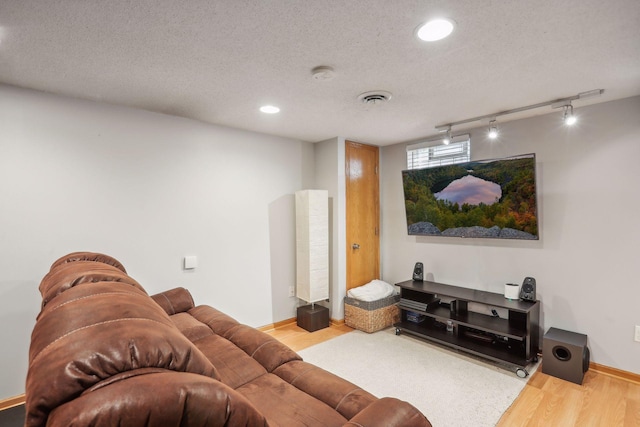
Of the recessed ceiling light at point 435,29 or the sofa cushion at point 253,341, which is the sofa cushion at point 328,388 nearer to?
the sofa cushion at point 253,341

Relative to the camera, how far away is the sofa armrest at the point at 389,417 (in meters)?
1.20

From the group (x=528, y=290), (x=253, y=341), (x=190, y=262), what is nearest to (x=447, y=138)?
(x=528, y=290)

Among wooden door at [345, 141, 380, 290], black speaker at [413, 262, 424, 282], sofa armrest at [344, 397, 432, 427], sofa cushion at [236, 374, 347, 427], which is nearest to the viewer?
sofa armrest at [344, 397, 432, 427]

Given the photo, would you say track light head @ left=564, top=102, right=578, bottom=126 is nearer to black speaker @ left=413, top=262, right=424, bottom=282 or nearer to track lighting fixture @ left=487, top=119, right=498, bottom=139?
track lighting fixture @ left=487, top=119, right=498, bottom=139

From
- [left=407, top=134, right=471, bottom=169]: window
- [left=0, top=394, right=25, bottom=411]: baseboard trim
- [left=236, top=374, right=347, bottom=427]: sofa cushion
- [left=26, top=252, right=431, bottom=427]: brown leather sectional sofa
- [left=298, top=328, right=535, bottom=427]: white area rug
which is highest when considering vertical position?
[left=407, top=134, right=471, bottom=169]: window

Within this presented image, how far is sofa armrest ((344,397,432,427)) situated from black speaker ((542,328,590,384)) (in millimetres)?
2159

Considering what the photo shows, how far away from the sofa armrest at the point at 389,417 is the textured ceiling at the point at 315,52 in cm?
173

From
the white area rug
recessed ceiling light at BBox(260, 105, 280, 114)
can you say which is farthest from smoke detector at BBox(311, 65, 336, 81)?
the white area rug

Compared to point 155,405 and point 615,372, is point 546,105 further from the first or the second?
point 155,405

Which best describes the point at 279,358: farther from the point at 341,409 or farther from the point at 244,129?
the point at 244,129

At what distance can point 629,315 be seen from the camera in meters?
2.70

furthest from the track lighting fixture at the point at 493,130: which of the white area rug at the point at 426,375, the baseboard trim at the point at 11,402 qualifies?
the baseboard trim at the point at 11,402

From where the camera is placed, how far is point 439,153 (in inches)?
152

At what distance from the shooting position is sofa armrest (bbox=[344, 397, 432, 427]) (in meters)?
1.20
